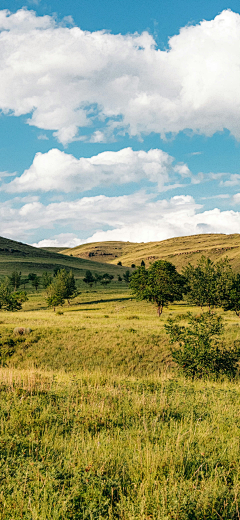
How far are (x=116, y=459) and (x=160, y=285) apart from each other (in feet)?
138

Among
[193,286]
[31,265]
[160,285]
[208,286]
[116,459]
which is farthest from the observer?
[31,265]

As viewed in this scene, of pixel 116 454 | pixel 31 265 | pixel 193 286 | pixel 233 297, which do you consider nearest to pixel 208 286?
pixel 193 286

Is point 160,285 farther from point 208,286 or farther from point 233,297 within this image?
point 233,297

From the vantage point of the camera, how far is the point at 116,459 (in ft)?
17.7

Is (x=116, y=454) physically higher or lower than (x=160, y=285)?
lower

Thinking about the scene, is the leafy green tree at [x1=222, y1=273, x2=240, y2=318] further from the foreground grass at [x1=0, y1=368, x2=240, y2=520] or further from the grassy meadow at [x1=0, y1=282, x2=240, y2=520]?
the foreground grass at [x1=0, y1=368, x2=240, y2=520]

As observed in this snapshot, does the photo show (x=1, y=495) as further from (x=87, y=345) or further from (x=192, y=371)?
(x=87, y=345)

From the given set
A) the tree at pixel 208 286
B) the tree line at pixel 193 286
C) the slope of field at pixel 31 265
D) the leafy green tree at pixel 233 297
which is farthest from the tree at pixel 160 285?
the slope of field at pixel 31 265

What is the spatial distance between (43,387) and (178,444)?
5.41m

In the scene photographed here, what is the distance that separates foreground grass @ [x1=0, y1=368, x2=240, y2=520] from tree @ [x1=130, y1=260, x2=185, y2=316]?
3779 centimetres

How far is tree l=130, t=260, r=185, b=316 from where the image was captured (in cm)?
4662

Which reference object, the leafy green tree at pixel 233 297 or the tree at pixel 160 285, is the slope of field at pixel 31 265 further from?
the leafy green tree at pixel 233 297

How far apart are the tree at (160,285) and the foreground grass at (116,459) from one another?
124ft

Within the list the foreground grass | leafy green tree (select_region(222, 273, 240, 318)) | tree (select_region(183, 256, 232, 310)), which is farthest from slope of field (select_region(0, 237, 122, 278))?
the foreground grass
